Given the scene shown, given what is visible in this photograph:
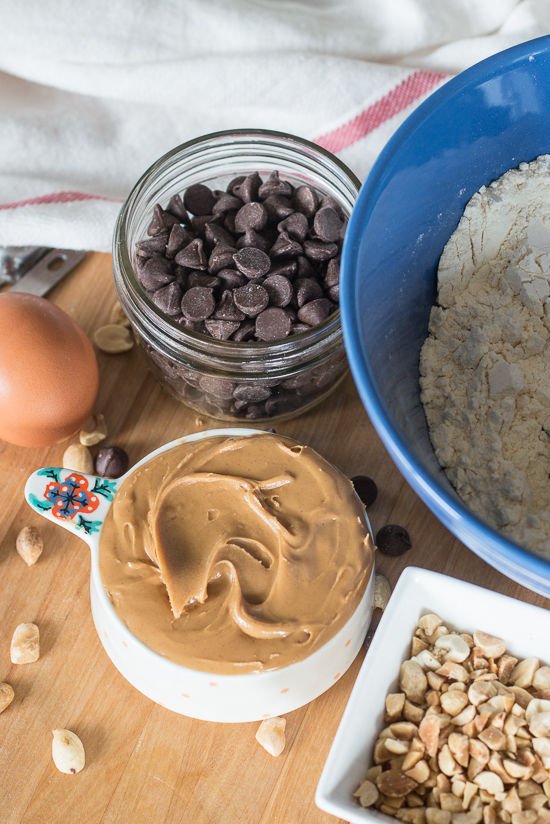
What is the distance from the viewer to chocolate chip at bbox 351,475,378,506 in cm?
104

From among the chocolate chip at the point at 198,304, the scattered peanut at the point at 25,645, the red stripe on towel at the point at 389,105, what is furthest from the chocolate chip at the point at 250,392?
the red stripe on towel at the point at 389,105

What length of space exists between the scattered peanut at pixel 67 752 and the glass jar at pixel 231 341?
1.53 feet

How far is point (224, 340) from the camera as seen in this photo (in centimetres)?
96

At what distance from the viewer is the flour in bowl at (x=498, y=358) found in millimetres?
877

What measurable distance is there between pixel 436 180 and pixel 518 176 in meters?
0.14

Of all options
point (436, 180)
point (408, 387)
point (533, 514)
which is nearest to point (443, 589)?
point (533, 514)

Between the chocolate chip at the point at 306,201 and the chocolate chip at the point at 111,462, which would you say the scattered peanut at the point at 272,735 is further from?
the chocolate chip at the point at 306,201

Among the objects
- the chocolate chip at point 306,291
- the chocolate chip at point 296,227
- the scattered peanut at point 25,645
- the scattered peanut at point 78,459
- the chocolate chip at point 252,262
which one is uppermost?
the chocolate chip at point 296,227

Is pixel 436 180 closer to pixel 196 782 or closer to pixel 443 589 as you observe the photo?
pixel 443 589

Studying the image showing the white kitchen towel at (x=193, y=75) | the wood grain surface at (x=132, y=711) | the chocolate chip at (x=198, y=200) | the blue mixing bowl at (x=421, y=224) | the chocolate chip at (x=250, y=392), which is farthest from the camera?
the white kitchen towel at (x=193, y=75)

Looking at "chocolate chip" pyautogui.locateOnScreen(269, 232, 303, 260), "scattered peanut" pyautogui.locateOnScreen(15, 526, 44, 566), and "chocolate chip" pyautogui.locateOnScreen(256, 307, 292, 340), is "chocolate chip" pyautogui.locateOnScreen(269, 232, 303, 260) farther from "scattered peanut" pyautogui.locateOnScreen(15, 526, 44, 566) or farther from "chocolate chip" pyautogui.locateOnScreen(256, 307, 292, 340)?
"scattered peanut" pyautogui.locateOnScreen(15, 526, 44, 566)

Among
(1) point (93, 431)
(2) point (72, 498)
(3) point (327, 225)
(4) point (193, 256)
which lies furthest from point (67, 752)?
(3) point (327, 225)

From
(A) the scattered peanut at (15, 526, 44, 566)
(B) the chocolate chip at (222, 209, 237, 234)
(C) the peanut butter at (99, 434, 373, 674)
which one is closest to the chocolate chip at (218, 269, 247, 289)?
(B) the chocolate chip at (222, 209, 237, 234)

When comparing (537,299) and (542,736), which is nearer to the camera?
(542,736)
